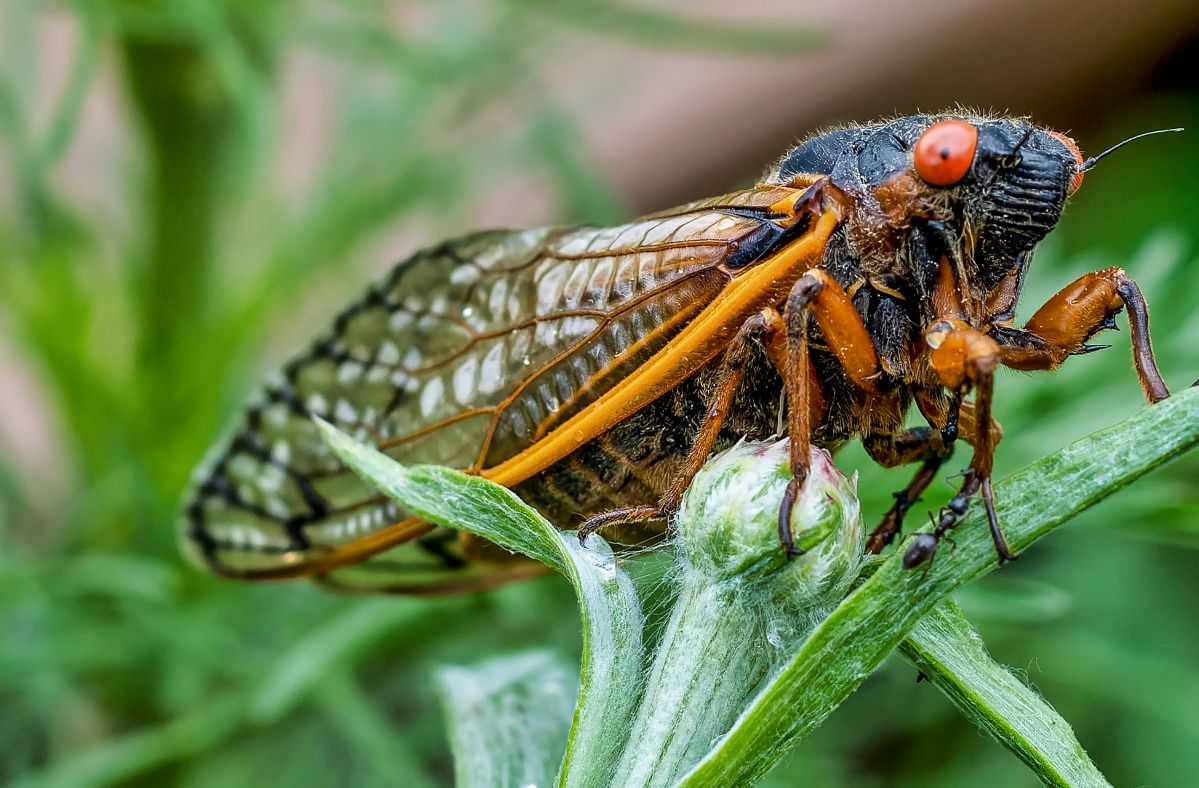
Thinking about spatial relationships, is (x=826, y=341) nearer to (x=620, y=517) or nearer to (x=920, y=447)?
(x=920, y=447)

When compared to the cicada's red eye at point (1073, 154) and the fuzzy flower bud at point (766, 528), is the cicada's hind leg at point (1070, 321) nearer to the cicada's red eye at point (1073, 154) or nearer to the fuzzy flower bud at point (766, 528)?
the cicada's red eye at point (1073, 154)

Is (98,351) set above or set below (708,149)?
above

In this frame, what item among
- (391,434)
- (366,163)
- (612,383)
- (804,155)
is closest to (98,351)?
(366,163)

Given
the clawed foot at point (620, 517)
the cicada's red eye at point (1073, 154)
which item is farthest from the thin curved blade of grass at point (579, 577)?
the cicada's red eye at point (1073, 154)

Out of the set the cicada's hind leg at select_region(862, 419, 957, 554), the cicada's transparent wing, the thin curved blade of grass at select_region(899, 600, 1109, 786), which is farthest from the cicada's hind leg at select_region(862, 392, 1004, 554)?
the thin curved blade of grass at select_region(899, 600, 1109, 786)

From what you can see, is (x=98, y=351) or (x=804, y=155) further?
(x=98, y=351)

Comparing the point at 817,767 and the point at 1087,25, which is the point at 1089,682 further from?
the point at 1087,25

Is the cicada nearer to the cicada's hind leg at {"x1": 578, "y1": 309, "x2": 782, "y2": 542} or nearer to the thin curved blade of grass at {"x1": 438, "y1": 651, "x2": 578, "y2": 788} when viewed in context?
the cicada's hind leg at {"x1": 578, "y1": 309, "x2": 782, "y2": 542}
